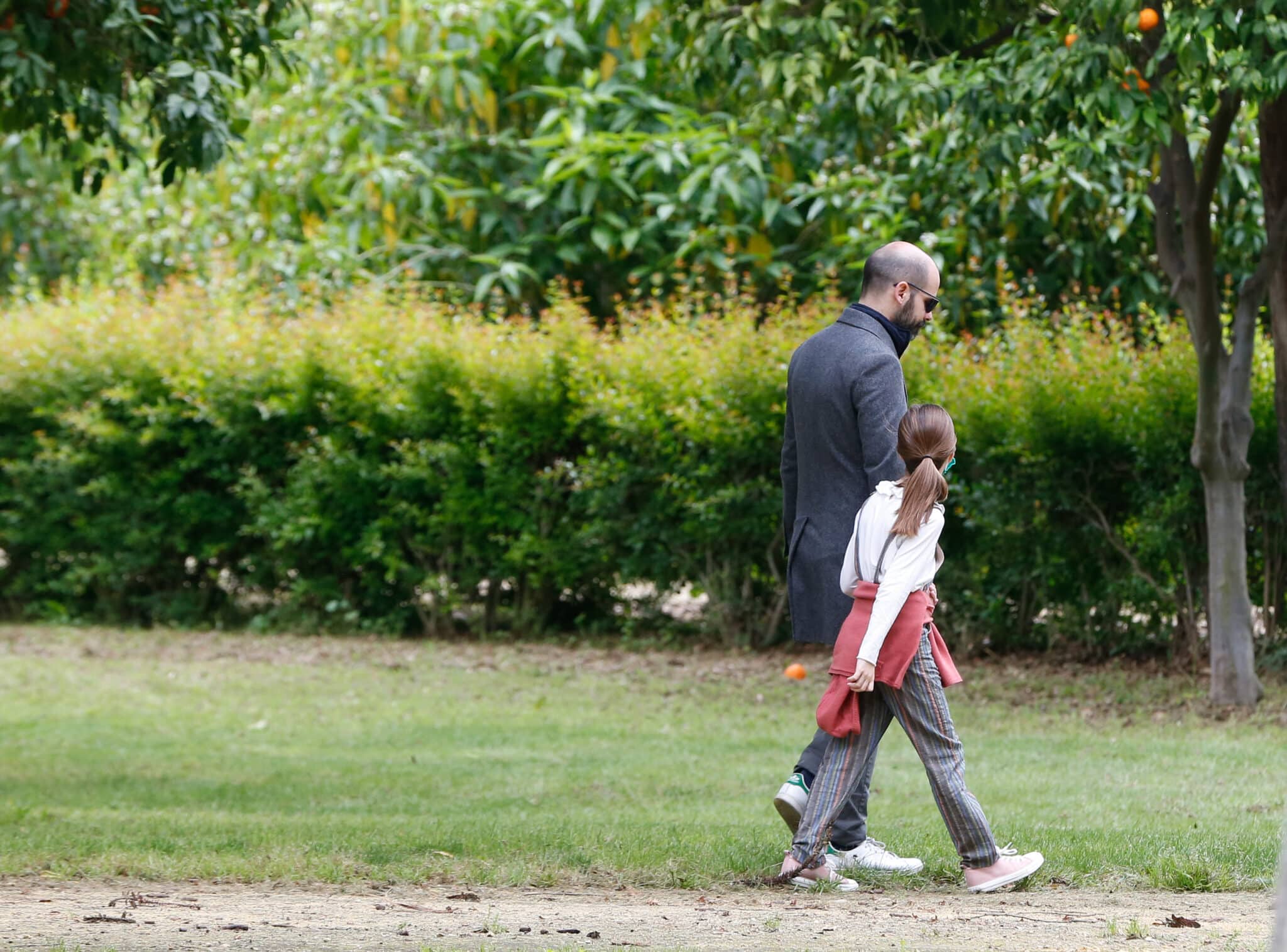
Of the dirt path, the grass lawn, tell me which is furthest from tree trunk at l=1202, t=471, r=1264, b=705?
the dirt path

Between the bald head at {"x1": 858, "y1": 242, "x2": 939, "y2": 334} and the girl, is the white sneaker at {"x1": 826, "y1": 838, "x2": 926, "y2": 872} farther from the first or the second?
the bald head at {"x1": 858, "y1": 242, "x2": 939, "y2": 334}

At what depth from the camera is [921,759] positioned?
4840mm

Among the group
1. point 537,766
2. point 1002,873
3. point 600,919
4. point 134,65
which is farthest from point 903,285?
point 537,766

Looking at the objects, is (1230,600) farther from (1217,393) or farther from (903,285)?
(903,285)

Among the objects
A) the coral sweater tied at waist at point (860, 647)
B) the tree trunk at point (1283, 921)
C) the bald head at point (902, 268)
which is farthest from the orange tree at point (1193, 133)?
the tree trunk at point (1283, 921)

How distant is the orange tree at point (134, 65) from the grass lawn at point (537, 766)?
301cm

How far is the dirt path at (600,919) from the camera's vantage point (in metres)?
4.29

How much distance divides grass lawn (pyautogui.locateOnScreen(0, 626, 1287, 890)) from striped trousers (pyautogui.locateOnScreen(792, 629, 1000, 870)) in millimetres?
414

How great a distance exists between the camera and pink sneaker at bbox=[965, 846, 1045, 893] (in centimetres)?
492

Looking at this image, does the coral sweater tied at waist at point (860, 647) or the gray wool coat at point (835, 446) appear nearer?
the coral sweater tied at waist at point (860, 647)

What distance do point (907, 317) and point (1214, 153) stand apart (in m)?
4.60

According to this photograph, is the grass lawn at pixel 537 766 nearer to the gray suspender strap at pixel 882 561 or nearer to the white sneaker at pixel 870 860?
the white sneaker at pixel 870 860

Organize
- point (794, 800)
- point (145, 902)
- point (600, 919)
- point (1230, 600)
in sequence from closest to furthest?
point (600, 919)
point (145, 902)
point (794, 800)
point (1230, 600)

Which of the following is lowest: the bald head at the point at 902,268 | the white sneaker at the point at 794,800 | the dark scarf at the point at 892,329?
the white sneaker at the point at 794,800
